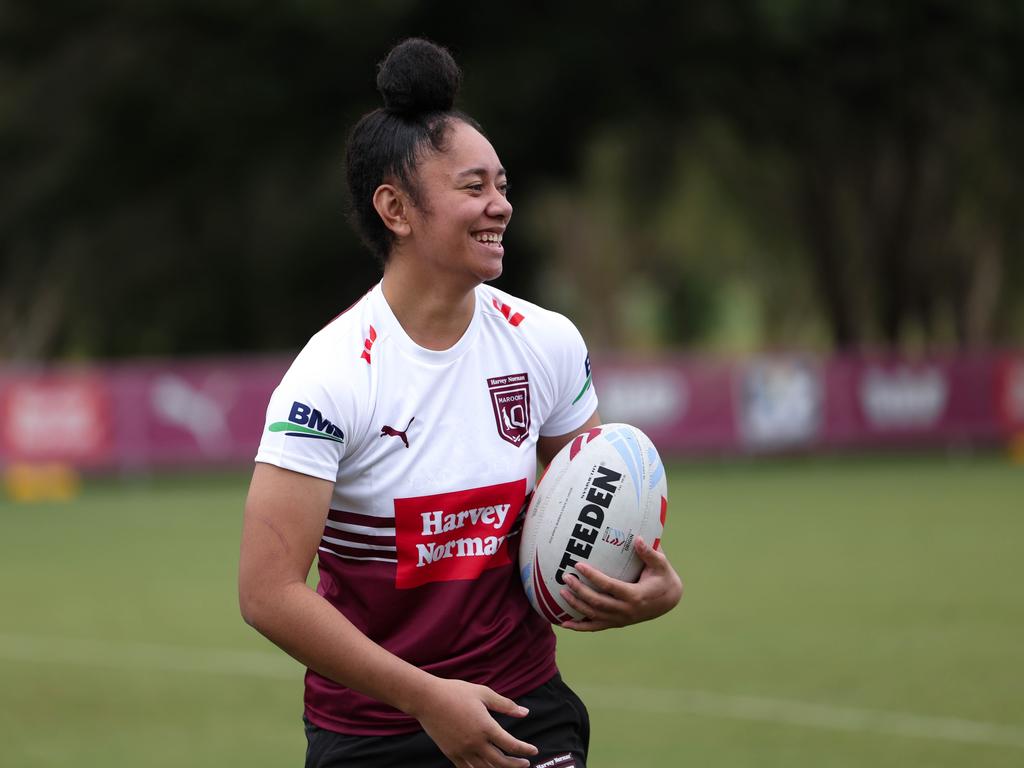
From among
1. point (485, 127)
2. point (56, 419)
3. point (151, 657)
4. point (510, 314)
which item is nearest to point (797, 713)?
point (151, 657)

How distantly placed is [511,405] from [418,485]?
350 mm

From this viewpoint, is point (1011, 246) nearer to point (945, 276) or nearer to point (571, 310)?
point (945, 276)

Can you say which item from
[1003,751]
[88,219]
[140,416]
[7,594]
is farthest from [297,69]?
[1003,751]

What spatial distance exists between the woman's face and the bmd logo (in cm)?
52

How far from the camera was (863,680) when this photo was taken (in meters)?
9.33

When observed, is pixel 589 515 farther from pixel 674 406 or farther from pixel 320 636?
pixel 674 406

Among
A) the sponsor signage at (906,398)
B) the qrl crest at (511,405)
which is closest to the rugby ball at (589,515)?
the qrl crest at (511,405)

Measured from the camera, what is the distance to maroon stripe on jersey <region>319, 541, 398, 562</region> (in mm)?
3816

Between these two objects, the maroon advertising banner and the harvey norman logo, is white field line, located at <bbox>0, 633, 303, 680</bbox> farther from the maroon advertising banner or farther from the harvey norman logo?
the maroon advertising banner

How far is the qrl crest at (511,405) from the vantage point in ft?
13.0

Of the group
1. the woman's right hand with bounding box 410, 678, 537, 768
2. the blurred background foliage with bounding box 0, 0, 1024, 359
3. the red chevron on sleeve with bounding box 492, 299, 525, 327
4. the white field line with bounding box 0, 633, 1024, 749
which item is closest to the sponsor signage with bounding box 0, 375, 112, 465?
the blurred background foliage with bounding box 0, 0, 1024, 359

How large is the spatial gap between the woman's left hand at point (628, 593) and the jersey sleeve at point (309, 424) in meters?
0.69

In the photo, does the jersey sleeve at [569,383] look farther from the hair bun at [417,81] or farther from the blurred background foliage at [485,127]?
the blurred background foliage at [485,127]

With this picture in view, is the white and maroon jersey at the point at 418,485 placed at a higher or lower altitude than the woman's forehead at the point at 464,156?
lower
